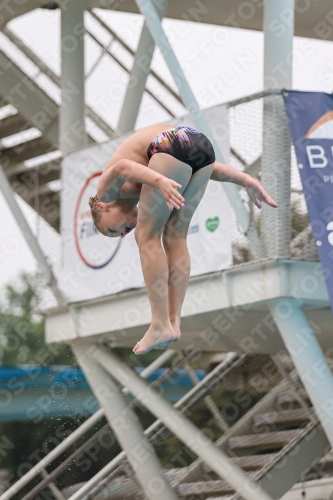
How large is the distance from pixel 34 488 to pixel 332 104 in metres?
6.66

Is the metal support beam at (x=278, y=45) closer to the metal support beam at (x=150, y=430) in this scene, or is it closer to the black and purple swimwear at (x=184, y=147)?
the black and purple swimwear at (x=184, y=147)

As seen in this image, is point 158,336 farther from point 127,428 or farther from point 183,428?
point 127,428

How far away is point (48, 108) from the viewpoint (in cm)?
1523

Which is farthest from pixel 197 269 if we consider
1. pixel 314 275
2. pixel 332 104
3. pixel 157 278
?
pixel 157 278

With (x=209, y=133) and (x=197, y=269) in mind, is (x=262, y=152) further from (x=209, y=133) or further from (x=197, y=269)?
(x=197, y=269)

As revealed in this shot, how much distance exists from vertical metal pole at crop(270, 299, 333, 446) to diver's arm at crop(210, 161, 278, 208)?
4106 millimetres

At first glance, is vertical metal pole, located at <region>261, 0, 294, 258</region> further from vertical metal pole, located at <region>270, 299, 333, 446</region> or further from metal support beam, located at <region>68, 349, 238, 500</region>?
metal support beam, located at <region>68, 349, 238, 500</region>

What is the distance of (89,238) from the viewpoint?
1241cm

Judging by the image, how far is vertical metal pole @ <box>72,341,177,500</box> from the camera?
487 inches

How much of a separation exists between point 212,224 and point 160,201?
4.70 meters

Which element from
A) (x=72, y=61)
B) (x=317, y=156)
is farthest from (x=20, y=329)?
(x=317, y=156)

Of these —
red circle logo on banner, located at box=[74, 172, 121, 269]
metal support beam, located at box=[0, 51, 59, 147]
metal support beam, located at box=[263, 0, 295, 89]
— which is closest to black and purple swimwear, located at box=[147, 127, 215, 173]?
metal support beam, located at box=[263, 0, 295, 89]

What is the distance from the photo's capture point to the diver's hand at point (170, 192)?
228 inches

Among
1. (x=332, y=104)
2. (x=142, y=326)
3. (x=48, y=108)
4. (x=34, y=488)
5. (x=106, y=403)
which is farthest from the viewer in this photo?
(x=48, y=108)
